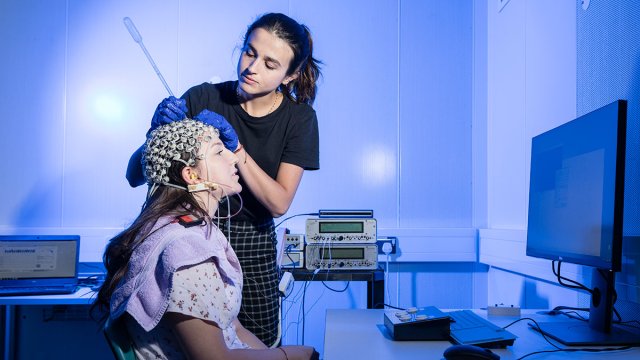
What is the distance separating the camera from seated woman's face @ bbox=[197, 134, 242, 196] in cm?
128

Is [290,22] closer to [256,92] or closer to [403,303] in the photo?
[256,92]

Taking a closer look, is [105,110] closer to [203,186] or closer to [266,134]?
[266,134]

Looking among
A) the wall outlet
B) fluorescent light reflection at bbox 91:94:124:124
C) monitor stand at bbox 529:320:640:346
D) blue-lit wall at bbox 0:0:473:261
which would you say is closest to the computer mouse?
monitor stand at bbox 529:320:640:346

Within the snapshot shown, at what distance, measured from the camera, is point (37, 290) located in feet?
7.75

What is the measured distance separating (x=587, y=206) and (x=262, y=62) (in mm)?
945

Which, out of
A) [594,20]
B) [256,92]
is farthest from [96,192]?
[594,20]

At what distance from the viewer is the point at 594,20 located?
5.43 feet

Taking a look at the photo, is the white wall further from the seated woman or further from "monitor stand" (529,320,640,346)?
the seated woman

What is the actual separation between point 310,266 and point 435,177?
1053 mm

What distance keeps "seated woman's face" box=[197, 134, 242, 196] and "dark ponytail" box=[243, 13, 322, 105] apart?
0.41 m

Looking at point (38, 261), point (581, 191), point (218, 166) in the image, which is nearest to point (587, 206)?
point (581, 191)

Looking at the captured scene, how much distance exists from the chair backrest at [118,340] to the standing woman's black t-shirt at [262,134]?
722 mm

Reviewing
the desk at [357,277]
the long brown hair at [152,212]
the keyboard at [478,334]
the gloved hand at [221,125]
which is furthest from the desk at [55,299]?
the keyboard at [478,334]

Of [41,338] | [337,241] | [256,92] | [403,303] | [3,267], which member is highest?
[256,92]
